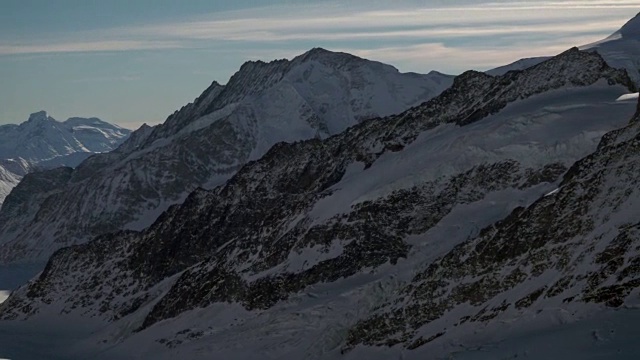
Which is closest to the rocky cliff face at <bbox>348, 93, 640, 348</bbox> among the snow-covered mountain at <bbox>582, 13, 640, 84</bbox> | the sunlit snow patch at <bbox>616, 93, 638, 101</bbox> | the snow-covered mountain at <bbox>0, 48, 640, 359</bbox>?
the snow-covered mountain at <bbox>0, 48, 640, 359</bbox>

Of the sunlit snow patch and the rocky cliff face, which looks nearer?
the rocky cliff face

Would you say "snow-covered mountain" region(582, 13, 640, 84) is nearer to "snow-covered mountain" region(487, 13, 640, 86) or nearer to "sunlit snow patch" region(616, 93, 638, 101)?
"snow-covered mountain" region(487, 13, 640, 86)

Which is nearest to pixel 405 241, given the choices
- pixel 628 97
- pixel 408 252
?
pixel 408 252

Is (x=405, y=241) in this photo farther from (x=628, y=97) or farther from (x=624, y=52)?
(x=624, y=52)

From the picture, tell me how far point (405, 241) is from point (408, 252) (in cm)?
169

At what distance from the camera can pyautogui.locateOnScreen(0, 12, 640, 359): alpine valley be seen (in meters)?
49.7

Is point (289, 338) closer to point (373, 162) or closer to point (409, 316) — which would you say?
point (409, 316)

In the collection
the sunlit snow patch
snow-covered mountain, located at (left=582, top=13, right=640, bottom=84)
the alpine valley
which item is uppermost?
snow-covered mountain, located at (left=582, top=13, right=640, bottom=84)

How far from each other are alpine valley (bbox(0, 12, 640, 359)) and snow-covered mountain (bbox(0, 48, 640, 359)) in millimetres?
194

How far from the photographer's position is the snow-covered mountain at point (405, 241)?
55.5m

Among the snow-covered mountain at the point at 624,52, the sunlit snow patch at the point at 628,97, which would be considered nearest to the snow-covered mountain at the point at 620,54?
the snow-covered mountain at the point at 624,52

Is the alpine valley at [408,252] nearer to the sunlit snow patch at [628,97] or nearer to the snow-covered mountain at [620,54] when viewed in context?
the sunlit snow patch at [628,97]

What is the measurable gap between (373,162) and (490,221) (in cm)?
2632

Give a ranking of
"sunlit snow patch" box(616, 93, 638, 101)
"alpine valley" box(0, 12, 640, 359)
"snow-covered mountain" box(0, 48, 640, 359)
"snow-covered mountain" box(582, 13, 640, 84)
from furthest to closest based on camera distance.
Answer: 1. "snow-covered mountain" box(582, 13, 640, 84)
2. "sunlit snow patch" box(616, 93, 638, 101)
3. "snow-covered mountain" box(0, 48, 640, 359)
4. "alpine valley" box(0, 12, 640, 359)
